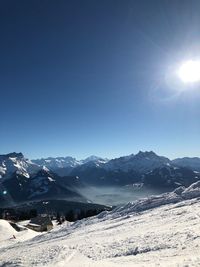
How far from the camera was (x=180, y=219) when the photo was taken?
3303cm

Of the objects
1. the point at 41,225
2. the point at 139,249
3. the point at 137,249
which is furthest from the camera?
the point at 41,225

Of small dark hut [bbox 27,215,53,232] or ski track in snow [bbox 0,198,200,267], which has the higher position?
small dark hut [bbox 27,215,53,232]

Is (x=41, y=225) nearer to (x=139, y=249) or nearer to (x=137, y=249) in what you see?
(x=137, y=249)

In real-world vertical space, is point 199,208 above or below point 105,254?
above

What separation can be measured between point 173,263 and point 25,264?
15030 millimetres

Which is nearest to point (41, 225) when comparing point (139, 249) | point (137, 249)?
point (137, 249)

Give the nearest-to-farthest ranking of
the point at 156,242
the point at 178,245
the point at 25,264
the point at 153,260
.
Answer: the point at 153,260 → the point at 178,245 → the point at 156,242 → the point at 25,264

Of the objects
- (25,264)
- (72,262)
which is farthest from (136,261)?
(25,264)

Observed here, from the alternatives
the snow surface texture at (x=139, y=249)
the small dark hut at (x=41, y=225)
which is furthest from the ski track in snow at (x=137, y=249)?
the small dark hut at (x=41, y=225)

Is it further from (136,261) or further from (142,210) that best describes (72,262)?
(142,210)

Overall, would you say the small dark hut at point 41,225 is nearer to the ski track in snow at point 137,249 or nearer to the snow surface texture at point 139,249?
the snow surface texture at point 139,249

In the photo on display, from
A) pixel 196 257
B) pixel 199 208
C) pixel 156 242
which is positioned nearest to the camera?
pixel 196 257

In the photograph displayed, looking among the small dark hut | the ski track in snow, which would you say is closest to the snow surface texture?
the ski track in snow

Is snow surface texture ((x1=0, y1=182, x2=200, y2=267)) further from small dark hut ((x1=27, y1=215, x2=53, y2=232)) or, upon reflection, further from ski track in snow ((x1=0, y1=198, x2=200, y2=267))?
small dark hut ((x1=27, y1=215, x2=53, y2=232))
